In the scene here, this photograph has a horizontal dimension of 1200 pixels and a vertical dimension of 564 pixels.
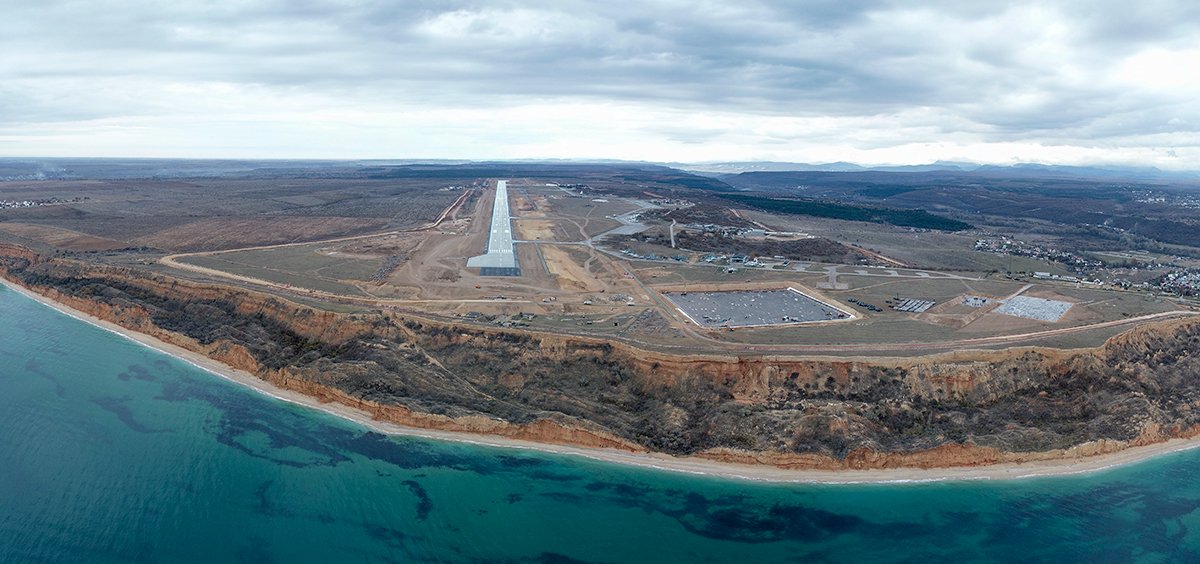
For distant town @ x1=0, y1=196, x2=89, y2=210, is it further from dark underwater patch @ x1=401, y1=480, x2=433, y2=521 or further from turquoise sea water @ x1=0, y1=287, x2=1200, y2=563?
dark underwater patch @ x1=401, y1=480, x2=433, y2=521

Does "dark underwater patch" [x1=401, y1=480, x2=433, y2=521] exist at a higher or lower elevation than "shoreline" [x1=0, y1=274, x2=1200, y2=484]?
lower

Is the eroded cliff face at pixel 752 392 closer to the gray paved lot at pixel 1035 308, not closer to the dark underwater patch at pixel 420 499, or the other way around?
the dark underwater patch at pixel 420 499

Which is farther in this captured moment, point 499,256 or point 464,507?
point 499,256

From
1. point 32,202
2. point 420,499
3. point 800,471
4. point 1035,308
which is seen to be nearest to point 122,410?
point 420,499

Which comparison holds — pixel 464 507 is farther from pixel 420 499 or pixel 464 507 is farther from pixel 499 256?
pixel 499 256

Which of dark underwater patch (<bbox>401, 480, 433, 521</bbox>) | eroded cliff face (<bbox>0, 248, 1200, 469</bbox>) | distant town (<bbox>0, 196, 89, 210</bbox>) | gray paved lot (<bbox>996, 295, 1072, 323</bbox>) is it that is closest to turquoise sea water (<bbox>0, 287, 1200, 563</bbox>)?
dark underwater patch (<bbox>401, 480, 433, 521</bbox>)

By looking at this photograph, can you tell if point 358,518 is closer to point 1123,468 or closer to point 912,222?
point 1123,468

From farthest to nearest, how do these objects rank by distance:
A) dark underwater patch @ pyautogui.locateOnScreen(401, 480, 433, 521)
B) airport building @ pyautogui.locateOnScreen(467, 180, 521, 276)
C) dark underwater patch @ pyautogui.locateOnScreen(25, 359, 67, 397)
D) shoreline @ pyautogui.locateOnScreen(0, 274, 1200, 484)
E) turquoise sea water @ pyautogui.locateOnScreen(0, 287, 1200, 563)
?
airport building @ pyautogui.locateOnScreen(467, 180, 521, 276), dark underwater patch @ pyautogui.locateOnScreen(25, 359, 67, 397), shoreline @ pyautogui.locateOnScreen(0, 274, 1200, 484), dark underwater patch @ pyautogui.locateOnScreen(401, 480, 433, 521), turquoise sea water @ pyautogui.locateOnScreen(0, 287, 1200, 563)
